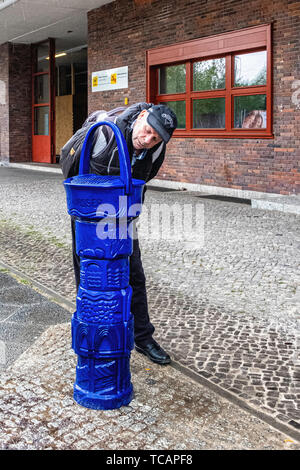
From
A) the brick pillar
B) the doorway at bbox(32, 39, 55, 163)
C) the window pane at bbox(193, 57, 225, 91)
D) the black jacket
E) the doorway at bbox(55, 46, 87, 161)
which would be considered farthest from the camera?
the doorway at bbox(55, 46, 87, 161)

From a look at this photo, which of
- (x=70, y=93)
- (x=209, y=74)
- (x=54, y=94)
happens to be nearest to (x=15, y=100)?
(x=54, y=94)

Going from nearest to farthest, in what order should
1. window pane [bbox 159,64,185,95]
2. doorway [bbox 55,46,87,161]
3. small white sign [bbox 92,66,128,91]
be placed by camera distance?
1. window pane [bbox 159,64,185,95]
2. small white sign [bbox 92,66,128,91]
3. doorway [bbox 55,46,87,161]

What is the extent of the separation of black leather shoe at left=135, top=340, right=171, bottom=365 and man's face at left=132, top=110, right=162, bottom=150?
126cm

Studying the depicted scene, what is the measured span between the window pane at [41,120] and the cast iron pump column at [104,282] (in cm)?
2015

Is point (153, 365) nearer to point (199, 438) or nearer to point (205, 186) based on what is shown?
point (199, 438)

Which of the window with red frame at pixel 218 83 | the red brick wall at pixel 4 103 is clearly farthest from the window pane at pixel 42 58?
the window with red frame at pixel 218 83

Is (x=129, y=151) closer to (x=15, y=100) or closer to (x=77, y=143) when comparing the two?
(x=77, y=143)

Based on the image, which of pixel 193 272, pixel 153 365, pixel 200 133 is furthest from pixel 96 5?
pixel 153 365

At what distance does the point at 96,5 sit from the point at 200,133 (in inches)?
223

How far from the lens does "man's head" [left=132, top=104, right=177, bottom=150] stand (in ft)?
9.98

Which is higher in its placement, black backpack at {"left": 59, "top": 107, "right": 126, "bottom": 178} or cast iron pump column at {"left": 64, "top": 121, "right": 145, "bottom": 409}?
black backpack at {"left": 59, "top": 107, "right": 126, "bottom": 178}

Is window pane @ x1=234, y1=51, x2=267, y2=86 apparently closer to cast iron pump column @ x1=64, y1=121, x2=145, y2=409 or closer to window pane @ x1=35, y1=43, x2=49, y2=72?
cast iron pump column @ x1=64, y1=121, x2=145, y2=409

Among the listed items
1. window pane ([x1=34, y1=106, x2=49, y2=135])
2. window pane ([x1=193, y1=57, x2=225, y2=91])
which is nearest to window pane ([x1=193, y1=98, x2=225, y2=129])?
window pane ([x1=193, y1=57, x2=225, y2=91])

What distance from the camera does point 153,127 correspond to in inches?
120
